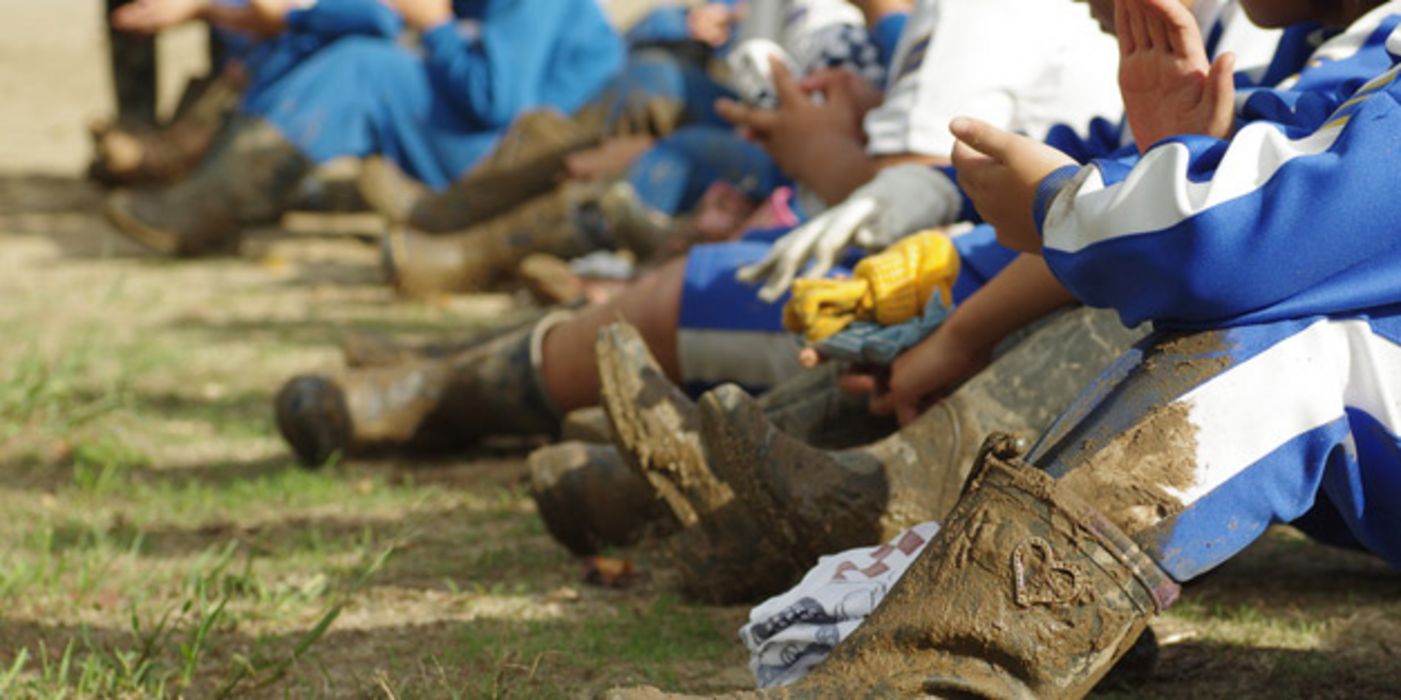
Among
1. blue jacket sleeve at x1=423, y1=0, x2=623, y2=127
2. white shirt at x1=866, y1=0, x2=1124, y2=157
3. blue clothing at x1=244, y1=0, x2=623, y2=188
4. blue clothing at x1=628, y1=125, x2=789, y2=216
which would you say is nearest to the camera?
white shirt at x1=866, y1=0, x2=1124, y2=157

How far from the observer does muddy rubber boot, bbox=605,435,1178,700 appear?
54.8 inches

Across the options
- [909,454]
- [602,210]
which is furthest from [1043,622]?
[602,210]

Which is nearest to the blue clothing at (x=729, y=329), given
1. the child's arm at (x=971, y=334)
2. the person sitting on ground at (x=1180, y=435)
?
the child's arm at (x=971, y=334)

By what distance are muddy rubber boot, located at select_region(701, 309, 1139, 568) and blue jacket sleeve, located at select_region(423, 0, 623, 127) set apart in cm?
358

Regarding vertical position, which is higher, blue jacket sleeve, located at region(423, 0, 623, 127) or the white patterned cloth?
the white patterned cloth

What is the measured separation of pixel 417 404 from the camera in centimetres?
305

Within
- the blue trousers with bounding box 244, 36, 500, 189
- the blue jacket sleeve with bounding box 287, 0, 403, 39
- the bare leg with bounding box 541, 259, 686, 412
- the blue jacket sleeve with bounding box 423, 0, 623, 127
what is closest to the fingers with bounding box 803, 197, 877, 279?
the bare leg with bounding box 541, 259, 686, 412

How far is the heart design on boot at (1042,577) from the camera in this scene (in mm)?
1389

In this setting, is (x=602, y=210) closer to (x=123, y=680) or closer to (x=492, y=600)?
(x=492, y=600)

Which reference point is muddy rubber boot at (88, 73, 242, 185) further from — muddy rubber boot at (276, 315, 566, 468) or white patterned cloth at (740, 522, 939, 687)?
white patterned cloth at (740, 522, 939, 687)

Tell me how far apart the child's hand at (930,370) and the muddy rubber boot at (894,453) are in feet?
0.32

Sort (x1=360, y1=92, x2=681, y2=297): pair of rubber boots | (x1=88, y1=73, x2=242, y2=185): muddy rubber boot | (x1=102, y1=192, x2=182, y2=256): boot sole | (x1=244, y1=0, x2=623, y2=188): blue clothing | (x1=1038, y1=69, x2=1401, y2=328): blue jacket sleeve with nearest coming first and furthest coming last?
(x1=1038, y1=69, x2=1401, y2=328): blue jacket sleeve → (x1=360, y1=92, x2=681, y2=297): pair of rubber boots → (x1=244, y1=0, x2=623, y2=188): blue clothing → (x1=102, y1=192, x2=182, y2=256): boot sole → (x1=88, y1=73, x2=242, y2=185): muddy rubber boot

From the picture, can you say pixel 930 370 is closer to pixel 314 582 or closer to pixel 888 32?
pixel 314 582

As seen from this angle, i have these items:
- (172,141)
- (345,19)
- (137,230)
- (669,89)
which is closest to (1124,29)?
(669,89)
